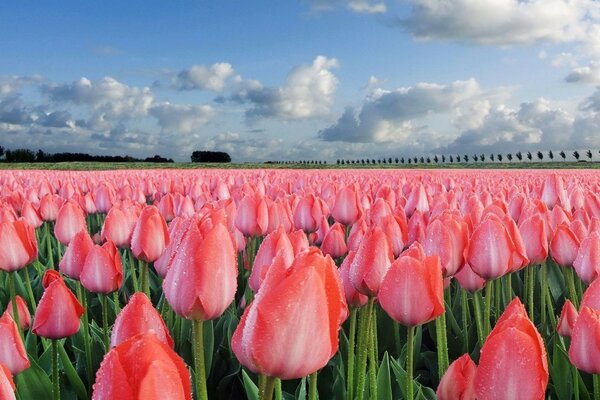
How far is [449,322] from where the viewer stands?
12.7ft

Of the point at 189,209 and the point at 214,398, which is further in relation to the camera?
the point at 189,209

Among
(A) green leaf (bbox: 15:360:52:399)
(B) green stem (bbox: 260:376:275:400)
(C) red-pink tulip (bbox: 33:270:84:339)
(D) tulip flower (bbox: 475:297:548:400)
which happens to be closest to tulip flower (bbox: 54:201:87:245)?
(A) green leaf (bbox: 15:360:52:399)

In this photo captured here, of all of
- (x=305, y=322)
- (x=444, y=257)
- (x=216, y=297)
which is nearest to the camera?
(x=305, y=322)

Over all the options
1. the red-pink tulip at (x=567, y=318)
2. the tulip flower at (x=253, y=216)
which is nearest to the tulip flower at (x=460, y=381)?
the red-pink tulip at (x=567, y=318)

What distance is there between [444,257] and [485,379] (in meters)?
1.28

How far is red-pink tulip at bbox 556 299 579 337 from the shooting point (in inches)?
105

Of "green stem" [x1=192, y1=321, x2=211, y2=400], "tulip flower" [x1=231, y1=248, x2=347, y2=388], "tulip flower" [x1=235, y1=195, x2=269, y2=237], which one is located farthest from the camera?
"tulip flower" [x1=235, y1=195, x2=269, y2=237]

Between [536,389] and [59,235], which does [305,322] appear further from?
[59,235]

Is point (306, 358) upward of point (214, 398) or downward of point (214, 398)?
upward

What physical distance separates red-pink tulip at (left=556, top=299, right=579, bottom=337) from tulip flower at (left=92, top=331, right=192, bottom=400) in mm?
2242

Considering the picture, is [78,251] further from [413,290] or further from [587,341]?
[587,341]

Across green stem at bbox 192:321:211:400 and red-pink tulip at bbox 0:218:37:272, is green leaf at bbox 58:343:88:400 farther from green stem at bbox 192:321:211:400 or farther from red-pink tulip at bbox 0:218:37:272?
green stem at bbox 192:321:211:400

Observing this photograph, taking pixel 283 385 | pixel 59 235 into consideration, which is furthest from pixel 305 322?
pixel 59 235

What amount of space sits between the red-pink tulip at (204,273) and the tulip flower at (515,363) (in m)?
0.63
